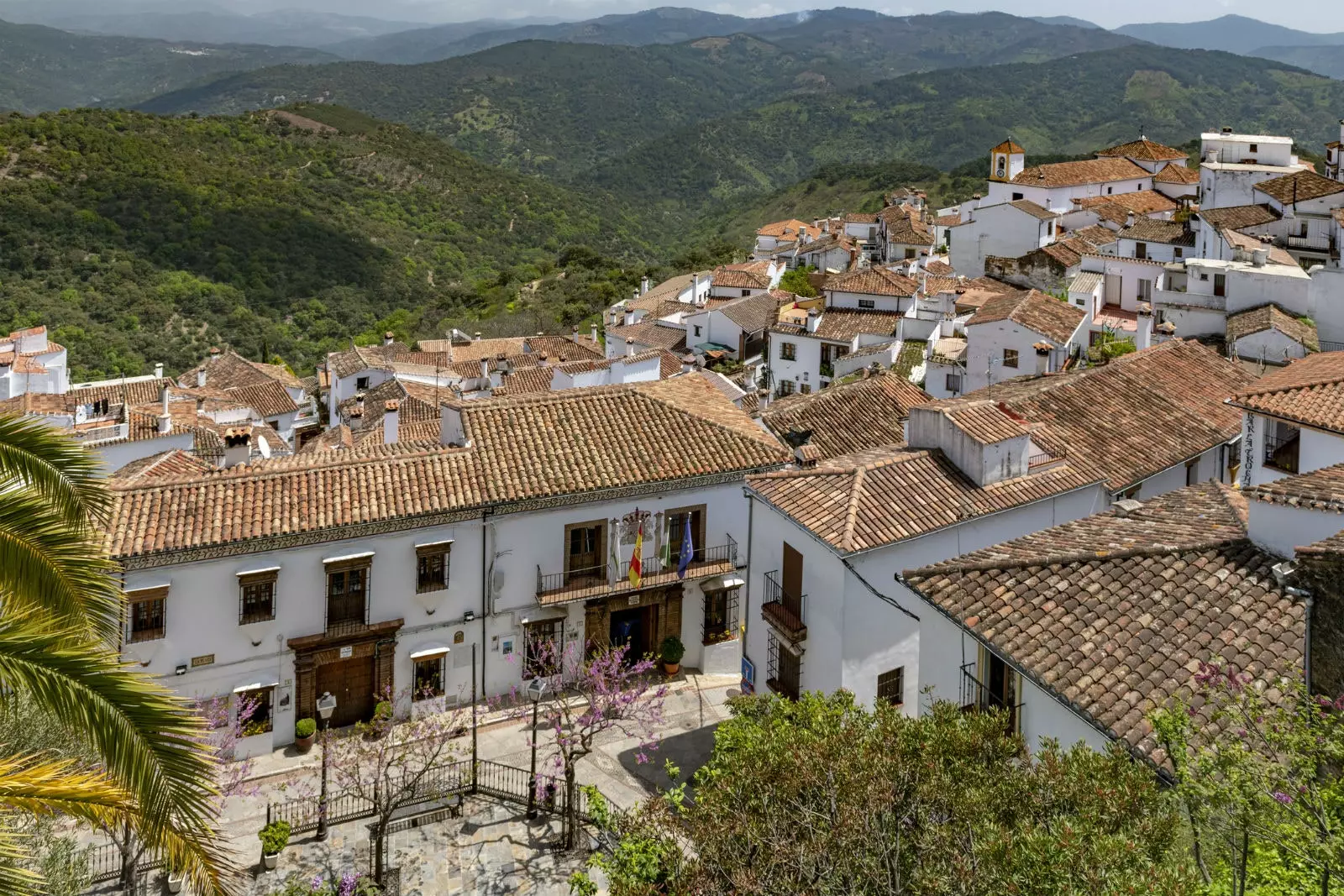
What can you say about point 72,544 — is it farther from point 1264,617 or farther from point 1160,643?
point 1264,617

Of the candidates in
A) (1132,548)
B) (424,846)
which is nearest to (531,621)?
(424,846)

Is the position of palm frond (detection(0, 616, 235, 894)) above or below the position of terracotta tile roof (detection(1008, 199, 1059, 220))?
below

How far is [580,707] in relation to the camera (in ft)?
61.9

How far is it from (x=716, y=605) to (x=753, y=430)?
396cm

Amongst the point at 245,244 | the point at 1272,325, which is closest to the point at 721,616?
the point at 1272,325

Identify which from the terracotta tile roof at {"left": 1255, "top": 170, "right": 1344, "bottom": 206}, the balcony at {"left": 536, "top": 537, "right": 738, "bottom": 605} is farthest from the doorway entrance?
the terracotta tile roof at {"left": 1255, "top": 170, "right": 1344, "bottom": 206}

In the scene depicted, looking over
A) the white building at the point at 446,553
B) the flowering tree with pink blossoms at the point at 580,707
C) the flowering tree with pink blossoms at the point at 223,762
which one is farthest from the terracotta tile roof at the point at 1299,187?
the flowering tree with pink blossoms at the point at 223,762

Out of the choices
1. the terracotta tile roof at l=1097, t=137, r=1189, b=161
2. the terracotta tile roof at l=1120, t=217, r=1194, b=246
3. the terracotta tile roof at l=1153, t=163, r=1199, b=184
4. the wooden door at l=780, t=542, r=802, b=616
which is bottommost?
the wooden door at l=780, t=542, r=802, b=616

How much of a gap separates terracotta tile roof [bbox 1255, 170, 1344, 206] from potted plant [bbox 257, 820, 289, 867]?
148 feet

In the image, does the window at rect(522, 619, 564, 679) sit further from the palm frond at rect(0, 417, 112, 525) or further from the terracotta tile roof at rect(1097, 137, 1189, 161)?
the terracotta tile roof at rect(1097, 137, 1189, 161)

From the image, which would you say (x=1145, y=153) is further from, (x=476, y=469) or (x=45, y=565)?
(x=45, y=565)

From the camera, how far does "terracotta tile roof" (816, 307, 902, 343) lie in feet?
140

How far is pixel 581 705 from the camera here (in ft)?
62.1

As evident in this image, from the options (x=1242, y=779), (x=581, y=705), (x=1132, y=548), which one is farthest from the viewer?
(x=581, y=705)
